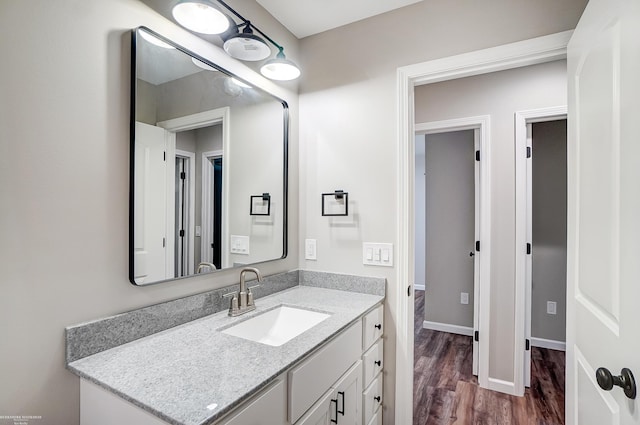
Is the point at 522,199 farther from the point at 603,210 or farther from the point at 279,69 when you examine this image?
the point at 279,69

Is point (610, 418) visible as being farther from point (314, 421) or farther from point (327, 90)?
point (327, 90)

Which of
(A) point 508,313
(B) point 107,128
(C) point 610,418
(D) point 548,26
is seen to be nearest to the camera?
(C) point 610,418

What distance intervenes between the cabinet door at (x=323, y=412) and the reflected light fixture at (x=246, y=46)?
1525mm

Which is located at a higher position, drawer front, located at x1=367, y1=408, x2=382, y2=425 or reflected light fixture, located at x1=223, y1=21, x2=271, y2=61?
reflected light fixture, located at x1=223, y1=21, x2=271, y2=61

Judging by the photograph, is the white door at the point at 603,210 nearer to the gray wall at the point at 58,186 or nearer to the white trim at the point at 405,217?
→ the white trim at the point at 405,217

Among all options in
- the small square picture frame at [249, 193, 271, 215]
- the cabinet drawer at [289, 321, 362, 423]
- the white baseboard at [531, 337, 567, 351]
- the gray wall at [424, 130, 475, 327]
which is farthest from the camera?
the gray wall at [424, 130, 475, 327]

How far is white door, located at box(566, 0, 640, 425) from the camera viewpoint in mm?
766

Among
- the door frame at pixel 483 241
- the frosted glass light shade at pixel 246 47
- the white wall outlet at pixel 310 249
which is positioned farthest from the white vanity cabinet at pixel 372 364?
the frosted glass light shade at pixel 246 47

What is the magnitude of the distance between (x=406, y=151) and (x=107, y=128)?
136 cm

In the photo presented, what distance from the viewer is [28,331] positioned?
2.94 ft

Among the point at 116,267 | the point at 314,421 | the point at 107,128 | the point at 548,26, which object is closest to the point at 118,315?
the point at 116,267

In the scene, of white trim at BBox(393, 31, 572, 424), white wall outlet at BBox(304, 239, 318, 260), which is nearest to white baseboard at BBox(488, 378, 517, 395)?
white trim at BBox(393, 31, 572, 424)

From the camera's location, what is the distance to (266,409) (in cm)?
90

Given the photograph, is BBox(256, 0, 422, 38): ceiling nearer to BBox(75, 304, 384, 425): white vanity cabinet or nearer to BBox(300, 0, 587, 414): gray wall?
BBox(300, 0, 587, 414): gray wall
